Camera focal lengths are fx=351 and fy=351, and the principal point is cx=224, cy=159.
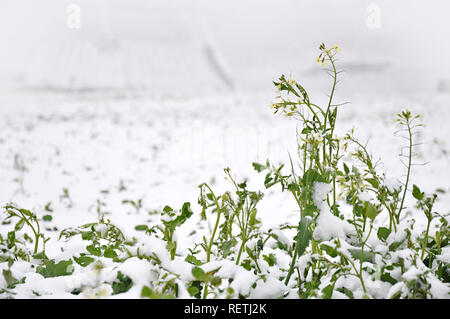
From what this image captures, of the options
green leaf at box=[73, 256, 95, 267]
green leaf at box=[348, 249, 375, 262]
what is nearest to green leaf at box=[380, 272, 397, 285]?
green leaf at box=[348, 249, 375, 262]

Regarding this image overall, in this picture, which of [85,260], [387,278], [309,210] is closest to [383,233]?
[387,278]

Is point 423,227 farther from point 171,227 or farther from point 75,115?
point 75,115

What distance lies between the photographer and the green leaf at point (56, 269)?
4.41ft

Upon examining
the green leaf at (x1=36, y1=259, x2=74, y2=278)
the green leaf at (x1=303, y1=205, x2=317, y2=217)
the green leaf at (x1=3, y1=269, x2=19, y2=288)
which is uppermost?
the green leaf at (x1=303, y1=205, x2=317, y2=217)

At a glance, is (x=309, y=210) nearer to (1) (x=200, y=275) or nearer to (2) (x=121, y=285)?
(1) (x=200, y=275)

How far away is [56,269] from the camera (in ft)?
4.43

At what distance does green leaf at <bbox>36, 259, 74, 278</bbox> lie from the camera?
134 cm

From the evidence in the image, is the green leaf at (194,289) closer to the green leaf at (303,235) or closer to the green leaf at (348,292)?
the green leaf at (303,235)

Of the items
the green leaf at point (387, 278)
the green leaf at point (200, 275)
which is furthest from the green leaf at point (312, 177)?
the green leaf at point (200, 275)

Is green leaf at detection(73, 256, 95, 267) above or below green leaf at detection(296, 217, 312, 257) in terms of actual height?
below

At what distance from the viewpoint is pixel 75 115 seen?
9.42 m

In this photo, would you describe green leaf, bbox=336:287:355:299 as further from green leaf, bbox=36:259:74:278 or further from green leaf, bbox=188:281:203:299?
green leaf, bbox=36:259:74:278

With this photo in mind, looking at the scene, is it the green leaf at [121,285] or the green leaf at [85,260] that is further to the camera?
the green leaf at [85,260]
